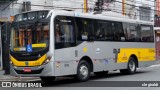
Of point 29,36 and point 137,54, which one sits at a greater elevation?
point 29,36

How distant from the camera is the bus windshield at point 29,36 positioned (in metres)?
15.7

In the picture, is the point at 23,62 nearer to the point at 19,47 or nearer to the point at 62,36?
the point at 19,47

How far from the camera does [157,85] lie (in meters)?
15.2

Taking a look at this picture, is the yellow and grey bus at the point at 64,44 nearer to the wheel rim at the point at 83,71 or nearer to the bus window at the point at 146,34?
the wheel rim at the point at 83,71

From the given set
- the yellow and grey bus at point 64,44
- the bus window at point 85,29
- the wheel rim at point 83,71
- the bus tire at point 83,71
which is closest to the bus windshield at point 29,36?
the yellow and grey bus at point 64,44

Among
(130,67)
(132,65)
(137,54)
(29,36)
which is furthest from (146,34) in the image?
(29,36)

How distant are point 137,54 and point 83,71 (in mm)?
5675

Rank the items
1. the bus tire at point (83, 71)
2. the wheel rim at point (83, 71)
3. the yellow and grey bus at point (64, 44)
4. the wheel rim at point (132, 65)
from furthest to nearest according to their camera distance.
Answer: the wheel rim at point (132, 65)
the wheel rim at point (83, 71)
the bus tire at point (83, 71)
the yellow and grey bus at point (64, 44)

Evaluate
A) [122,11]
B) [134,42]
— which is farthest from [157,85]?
[122,11]

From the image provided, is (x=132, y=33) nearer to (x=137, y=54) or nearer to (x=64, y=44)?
(x=137, y=54)

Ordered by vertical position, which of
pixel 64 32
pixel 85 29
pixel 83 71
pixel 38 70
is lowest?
pixel 83 71

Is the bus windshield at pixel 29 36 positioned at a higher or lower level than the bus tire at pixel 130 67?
higher

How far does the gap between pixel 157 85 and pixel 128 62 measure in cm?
611

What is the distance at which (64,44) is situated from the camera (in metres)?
16.3
